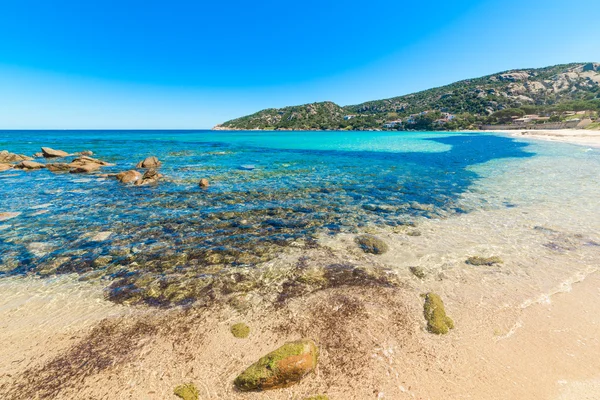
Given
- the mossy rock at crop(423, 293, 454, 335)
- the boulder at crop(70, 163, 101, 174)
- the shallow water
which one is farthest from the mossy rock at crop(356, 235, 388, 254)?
the boulder at crop(70, 163, 101, 174)

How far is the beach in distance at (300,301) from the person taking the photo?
437cm

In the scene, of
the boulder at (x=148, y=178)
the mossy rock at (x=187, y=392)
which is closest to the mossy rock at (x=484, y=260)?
the mossy rock at (x=187, y=392)

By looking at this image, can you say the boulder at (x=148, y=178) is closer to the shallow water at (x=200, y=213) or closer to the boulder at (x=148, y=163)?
the shallow water at (x=200, y=213)

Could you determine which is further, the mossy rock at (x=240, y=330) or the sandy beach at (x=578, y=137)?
the sandy beach at (x=578, y=137)

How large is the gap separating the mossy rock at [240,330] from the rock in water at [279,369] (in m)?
0.94

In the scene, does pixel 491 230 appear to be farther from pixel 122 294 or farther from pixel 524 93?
pixel 524 93

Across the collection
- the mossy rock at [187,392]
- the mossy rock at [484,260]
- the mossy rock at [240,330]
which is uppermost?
the mossy rock at [187,392]

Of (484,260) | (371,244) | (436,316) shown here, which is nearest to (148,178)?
(371,244)

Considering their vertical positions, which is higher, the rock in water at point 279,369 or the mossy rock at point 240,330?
the rock in water at point 279,369

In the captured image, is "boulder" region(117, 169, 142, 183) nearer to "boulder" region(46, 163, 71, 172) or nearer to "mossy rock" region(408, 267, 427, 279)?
"boulder" region(46, 163, 71, 172)

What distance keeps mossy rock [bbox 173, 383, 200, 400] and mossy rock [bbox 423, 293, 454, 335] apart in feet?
15.7

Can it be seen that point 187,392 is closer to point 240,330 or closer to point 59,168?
point 240,330

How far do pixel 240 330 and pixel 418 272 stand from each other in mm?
5551

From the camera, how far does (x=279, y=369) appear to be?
427cm
